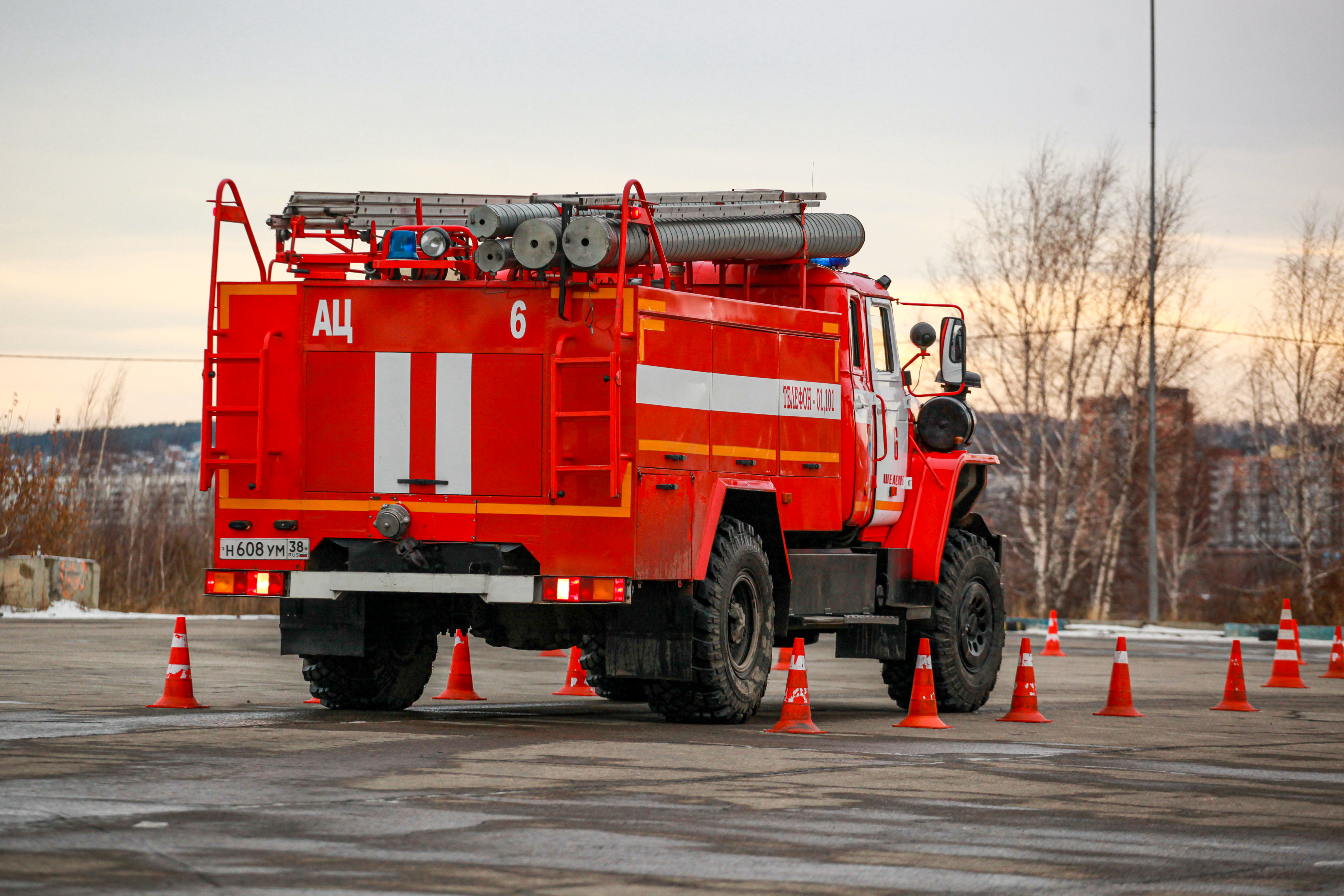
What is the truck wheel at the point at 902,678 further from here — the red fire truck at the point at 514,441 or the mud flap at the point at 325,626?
the mud flap at the point at 325,626

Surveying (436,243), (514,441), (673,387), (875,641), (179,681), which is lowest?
(179,681)

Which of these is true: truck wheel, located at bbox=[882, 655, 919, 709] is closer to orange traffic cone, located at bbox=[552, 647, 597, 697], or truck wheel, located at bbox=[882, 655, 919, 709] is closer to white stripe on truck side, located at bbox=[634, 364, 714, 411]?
orange traffic cone, located at bbox=[552, 647, 597, 697]

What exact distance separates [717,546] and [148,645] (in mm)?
11700

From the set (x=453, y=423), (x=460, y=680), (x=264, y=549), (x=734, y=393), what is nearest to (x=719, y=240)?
(x=734, y=393)

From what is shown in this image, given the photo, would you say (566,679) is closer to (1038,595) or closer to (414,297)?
(414,297)

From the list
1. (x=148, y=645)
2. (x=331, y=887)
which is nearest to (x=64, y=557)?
(x=148, y=645)

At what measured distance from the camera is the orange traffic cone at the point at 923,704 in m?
13.6

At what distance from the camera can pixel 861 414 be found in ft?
49.5

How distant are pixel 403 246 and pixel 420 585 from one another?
2.46 m

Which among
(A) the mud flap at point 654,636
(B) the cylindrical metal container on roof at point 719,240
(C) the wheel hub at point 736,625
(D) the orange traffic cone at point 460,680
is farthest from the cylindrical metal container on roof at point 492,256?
(D) the orange traffic cone at point 460,680

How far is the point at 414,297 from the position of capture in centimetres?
1270

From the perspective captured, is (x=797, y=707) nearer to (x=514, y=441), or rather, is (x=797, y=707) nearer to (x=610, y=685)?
(x=514, y=441)

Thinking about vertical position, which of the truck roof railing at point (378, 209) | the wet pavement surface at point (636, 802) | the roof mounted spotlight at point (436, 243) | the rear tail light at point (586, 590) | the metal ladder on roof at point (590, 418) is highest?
the truck roof railing at point (378, 209)

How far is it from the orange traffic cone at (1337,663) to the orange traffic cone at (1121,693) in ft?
25.6
